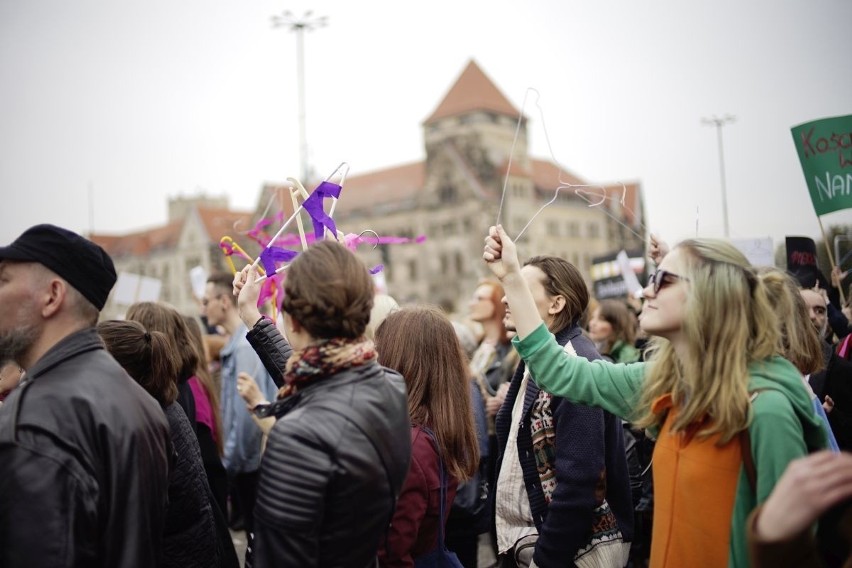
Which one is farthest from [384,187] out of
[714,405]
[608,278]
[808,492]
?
[808,492]

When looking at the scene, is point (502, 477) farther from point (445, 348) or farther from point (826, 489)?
point (826, 489)

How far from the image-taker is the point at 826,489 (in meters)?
1.75

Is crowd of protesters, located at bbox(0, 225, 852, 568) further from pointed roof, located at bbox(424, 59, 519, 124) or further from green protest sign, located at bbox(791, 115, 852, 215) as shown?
pointed roof, located at bbox(424, 59, 519, 124)

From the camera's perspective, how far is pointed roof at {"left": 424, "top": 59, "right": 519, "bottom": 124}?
6694 cm

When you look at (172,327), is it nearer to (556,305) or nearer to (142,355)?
(142,355)

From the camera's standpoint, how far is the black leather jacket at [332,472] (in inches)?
76.4

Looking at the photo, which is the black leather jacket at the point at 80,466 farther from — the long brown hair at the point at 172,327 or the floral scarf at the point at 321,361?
the long brown hair at the point at 172,327

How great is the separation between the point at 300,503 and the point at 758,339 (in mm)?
1413

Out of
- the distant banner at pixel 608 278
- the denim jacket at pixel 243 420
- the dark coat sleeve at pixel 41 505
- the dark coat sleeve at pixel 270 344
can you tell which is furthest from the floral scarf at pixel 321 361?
the distant banner at pixel 608 278

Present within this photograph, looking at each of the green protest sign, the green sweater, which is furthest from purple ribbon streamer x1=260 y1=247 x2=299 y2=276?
the green protest sign

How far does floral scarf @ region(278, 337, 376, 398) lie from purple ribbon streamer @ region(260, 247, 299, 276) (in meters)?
1.22

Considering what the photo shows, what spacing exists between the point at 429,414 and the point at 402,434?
0.79 m

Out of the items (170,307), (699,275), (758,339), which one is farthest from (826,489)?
(170,307)

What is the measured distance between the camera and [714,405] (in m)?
2.21
